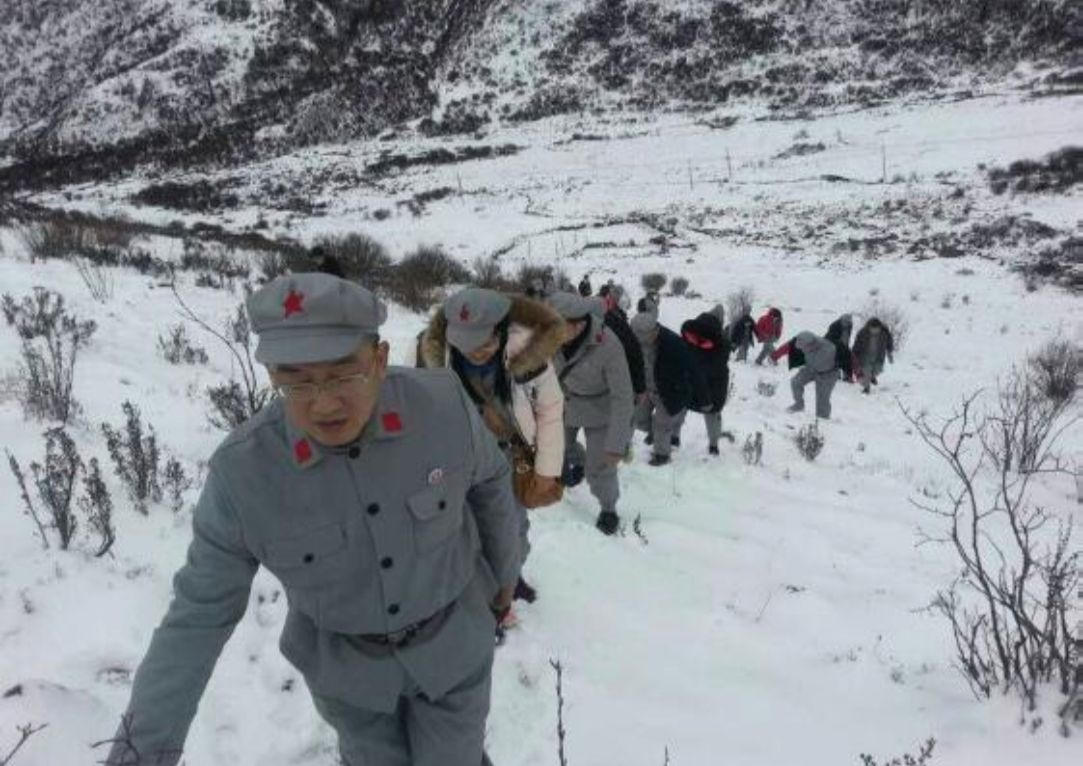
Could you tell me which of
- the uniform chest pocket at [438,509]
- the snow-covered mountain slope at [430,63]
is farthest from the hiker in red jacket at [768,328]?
the snow-covered mountain slope at [430,63]

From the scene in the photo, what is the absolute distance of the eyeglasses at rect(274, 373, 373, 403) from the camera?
1552 mm

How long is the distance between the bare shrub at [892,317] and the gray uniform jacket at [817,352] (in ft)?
14.1

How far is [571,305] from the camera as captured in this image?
4078 millimetres

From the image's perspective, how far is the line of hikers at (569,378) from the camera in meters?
3.12

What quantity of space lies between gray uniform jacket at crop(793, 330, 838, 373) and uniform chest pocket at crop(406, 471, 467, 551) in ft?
25.0

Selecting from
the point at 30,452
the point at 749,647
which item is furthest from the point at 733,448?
the point at 30,452

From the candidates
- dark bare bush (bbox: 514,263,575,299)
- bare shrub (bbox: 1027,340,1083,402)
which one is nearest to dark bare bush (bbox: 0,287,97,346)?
dark bare bush (bbox: 514,263,575,299)

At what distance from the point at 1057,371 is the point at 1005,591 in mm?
9181

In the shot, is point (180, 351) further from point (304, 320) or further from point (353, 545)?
point (304, 320)

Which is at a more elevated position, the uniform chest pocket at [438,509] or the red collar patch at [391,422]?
the red collar patch at [391,422]

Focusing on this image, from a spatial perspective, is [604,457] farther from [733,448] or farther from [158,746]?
[158,746]

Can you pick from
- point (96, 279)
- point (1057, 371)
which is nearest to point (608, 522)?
Answer: point (96, 279)

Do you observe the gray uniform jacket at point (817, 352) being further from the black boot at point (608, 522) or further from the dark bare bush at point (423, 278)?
the dark bare bush at point (423, 278)

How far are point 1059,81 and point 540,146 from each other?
69.6 ft
